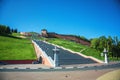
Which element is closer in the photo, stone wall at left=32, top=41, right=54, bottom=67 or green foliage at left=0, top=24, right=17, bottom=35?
green foliage at left=0, top=24, right=17, bottom=35

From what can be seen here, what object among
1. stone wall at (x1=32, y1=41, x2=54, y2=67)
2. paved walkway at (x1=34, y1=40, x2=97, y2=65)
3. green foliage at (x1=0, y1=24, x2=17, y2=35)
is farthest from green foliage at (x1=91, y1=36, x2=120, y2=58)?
paved walkway at (x1=34, y1=40, x2=97, y2=65)

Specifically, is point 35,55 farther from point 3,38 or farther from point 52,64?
point 3,38

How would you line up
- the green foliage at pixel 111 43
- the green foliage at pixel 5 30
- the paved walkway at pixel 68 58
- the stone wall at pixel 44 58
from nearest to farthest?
the green foliage at pixel 5 30 → the green foliage at pixel 111 43 → the stone wall at pixel 44 58 → the paved walkway at pixel 68 58

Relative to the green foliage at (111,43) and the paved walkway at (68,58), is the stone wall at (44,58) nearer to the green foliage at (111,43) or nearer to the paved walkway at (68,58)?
the paved walkway at (68,58)

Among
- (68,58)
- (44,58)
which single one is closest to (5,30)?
(44,58)

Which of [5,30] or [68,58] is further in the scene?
[68,58]

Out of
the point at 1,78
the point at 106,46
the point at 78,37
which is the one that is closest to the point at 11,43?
the point at 1,78

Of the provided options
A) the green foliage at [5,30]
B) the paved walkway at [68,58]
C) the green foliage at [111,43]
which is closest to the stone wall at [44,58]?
the paved walkway at [68,58]

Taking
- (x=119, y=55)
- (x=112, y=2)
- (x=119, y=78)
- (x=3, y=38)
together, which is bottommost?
(x=119, y=78)

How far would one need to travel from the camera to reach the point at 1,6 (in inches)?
281

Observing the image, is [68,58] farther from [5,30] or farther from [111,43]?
[5,30]

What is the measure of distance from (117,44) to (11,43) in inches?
178

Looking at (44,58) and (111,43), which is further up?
(111,43)

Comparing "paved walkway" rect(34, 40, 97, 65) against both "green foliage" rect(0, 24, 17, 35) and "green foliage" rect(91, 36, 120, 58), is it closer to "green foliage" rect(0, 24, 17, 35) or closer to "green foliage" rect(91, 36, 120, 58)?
"green foliage" rect(91, 36, 120, 58)
